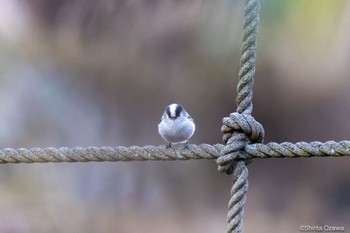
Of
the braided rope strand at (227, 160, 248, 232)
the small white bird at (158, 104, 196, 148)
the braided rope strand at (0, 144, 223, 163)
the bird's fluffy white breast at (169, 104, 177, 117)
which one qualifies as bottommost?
the braided rope strand at (227, 160, 248, 232)

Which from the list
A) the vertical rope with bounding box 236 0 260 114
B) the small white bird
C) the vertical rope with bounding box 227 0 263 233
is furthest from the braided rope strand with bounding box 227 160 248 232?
the small white bird

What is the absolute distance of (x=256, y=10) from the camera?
97 centimetres

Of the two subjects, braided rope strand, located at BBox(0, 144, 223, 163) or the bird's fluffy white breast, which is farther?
the bird's fluffy white breast

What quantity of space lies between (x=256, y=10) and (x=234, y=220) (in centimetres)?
35

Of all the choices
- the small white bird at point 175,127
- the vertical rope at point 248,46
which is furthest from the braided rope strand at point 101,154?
the small white bird at point 175,127

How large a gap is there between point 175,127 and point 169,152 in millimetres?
607

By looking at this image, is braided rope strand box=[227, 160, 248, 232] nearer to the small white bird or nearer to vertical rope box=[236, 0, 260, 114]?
vertical rope box=[236, 0, 260, 114]

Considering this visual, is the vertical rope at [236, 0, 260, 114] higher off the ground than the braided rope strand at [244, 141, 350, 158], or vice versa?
the vertical rope at [236, 0, 260, 114]

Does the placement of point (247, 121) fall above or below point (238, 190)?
above

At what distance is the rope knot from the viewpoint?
0.96m

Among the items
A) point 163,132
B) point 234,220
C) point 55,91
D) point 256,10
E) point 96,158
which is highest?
point 55,91

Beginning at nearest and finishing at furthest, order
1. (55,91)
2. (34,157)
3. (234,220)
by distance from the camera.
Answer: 1. (234,220)
2. (34,157)
3. (55,91)

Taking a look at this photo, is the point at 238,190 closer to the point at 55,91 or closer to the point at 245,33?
the point at 245,33

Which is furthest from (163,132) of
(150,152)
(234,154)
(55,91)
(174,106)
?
(55,91)
